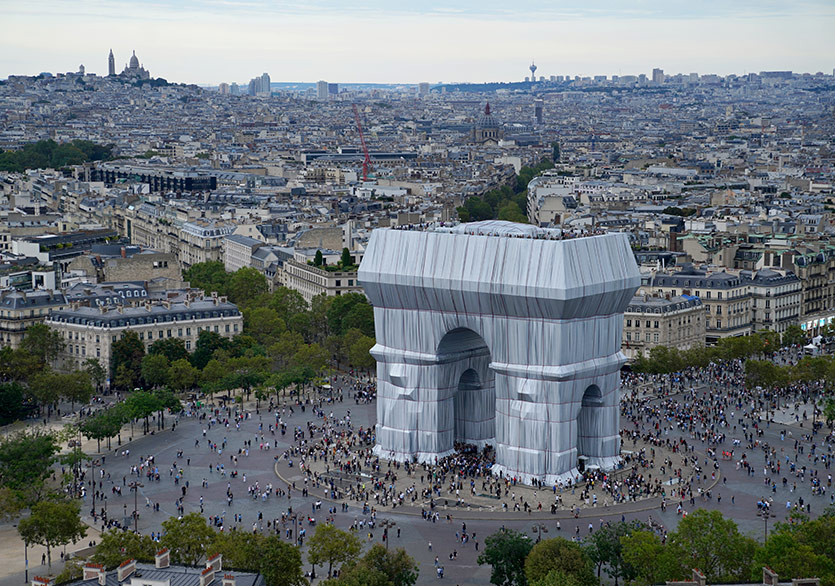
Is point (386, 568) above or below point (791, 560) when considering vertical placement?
below

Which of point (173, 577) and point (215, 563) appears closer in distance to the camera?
point (173, 577)

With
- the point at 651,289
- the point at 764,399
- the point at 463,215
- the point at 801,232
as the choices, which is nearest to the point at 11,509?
the point at 764,399

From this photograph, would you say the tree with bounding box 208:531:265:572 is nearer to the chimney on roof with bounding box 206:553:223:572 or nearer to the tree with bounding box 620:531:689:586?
the chimney on roof with bounding box 206:553:223:572

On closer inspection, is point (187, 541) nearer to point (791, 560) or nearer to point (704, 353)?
point (791, 560)

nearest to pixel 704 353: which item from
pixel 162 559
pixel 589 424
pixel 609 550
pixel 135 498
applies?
pixel 589 424

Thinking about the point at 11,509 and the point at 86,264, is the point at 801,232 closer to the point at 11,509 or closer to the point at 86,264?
the point at 86,264

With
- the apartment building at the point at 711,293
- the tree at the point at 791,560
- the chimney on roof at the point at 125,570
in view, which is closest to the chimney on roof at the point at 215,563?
the chimney on roof at the point at 125,570
